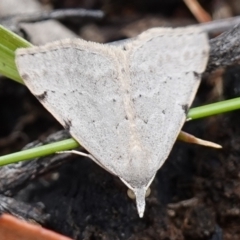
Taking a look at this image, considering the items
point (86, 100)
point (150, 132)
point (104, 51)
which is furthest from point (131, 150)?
point (104, 51)

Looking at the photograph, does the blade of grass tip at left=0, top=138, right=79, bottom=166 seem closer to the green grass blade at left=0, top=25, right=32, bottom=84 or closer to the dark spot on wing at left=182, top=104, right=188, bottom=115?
the green grass blade at left=0, top=25, right=32, bottom=84

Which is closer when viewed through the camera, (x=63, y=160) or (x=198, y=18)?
(x=63, y=160)

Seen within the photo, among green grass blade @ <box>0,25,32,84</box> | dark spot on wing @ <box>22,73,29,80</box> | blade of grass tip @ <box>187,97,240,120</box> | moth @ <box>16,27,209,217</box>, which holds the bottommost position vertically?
blade of grass tip @ <box>187,97,240,120</box>

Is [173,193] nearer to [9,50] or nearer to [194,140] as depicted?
[194,140]

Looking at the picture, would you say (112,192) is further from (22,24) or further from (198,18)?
(198,18)

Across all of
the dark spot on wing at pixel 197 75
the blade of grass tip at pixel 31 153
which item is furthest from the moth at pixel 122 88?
the blade of grass tip at pixel 31 153

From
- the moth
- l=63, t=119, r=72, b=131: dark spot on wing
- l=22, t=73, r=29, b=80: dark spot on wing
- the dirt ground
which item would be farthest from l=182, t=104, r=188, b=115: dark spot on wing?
l=22, t=73, r=29, b=80: dark spot on wing

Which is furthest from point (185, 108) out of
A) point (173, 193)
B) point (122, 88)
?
point (173, 193)

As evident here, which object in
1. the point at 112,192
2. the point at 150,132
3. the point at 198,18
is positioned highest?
the point at 150,132

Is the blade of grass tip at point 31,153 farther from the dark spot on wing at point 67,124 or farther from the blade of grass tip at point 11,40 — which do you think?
the blade of grass tip at point 11,40
